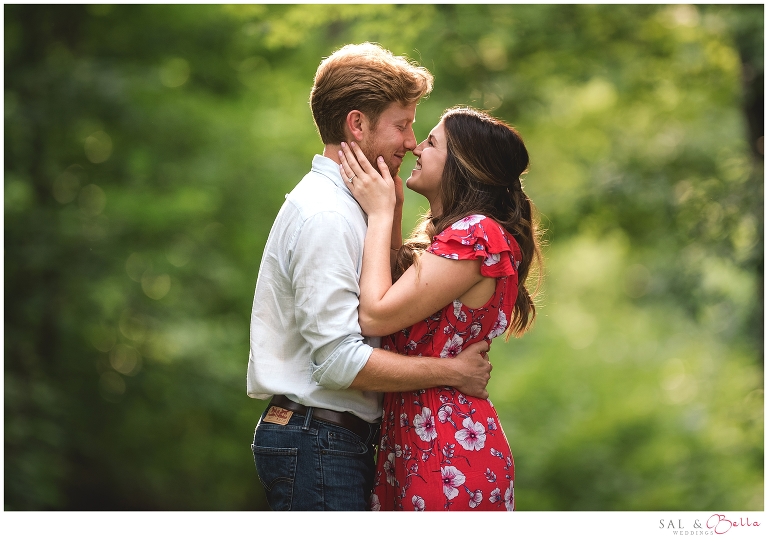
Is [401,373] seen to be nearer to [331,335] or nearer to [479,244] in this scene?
[331,335]

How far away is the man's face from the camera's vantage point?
273 centimetres

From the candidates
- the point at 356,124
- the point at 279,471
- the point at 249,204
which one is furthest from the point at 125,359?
the point at 356,124

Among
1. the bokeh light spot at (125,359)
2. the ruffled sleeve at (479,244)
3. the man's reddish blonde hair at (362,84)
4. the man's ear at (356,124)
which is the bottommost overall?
the ruffled sleeve at (479,244)

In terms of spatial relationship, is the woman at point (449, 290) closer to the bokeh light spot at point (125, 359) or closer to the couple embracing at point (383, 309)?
the couple embracing at point (383, 309)

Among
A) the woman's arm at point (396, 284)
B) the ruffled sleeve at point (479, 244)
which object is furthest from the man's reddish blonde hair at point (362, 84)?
the ruffled sleeve at point (479, 244)

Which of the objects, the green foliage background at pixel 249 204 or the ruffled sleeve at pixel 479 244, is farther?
the green foliage background at pixel 249 204

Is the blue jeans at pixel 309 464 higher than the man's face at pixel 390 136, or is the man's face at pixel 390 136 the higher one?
the man's face at pixel 390 136

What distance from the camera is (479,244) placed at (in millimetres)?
2557

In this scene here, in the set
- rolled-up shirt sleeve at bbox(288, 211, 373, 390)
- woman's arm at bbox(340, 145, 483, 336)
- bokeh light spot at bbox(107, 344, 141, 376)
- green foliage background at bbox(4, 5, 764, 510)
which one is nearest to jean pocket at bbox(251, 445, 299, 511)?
rolled-up shirt sleeve at bbox(288, 211, 373, 390)

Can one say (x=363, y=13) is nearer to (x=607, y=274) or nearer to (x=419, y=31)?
(x=419, y=31)

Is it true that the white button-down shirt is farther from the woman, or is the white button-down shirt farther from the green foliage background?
the green foliage background

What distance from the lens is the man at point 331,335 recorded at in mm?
2471

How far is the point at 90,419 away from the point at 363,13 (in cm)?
548

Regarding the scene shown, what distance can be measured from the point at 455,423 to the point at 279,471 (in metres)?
0.60
